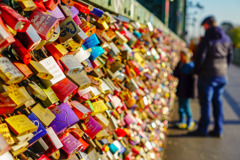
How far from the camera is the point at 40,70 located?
88 centimetres

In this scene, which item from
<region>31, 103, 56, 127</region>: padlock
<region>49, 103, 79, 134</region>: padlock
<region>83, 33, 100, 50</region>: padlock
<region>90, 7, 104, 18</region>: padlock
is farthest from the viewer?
<region>90, 7, 104, 18</region>: padlock

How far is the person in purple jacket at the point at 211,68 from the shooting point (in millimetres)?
4492

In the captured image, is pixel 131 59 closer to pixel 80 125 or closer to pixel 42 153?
pixel 80 125

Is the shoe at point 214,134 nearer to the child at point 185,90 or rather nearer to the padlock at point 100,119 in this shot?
the child at point 185,90

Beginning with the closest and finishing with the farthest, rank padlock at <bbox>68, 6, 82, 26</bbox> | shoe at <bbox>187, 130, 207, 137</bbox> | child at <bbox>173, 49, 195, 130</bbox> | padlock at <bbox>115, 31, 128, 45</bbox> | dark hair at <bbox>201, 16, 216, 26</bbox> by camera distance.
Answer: padlock at <bbox>68, 6, 82, 26</bbox> < padlock at <bbox>115, 31, 128, 45</bbox> < dark hair at <bbox>201, 16, 216, 26</bbox> < shoe at <bbox>187, 130, 207, 137</bbox> < child at <bbox>173, 49, 195, 130</bbox>

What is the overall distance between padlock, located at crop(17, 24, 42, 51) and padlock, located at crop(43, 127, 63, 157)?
33 centimetres

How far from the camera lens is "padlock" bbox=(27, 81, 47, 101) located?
34.7 inches

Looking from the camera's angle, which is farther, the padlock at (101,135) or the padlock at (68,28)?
the padlock at (101,135)

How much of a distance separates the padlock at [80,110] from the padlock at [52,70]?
0.19m

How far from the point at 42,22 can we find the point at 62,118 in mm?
392

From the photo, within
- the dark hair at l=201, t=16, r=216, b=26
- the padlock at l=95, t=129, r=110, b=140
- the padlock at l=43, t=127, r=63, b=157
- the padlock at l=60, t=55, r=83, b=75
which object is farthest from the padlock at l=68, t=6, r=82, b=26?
the dark hair at l=201, t=16, r=216, b=26

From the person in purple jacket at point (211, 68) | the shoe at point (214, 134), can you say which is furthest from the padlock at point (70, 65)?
the shoe at point (214, 134)

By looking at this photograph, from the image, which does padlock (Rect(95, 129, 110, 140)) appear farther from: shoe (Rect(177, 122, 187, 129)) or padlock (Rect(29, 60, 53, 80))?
shoe (Rect(177, 122, 187, 129))

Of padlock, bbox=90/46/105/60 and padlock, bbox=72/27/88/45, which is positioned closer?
padlock, bbox=72/27/88/45
